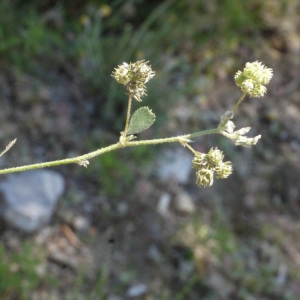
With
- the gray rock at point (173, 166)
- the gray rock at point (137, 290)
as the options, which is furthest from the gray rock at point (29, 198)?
the gray rock at point (173, 166)

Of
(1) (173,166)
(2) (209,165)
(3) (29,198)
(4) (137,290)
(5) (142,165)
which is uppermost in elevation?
(1) (173,166)

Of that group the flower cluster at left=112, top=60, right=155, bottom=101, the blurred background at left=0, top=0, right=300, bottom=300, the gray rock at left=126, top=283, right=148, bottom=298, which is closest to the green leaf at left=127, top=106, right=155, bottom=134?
the flower cluster at left=112, top=60, right=155, bottom=101

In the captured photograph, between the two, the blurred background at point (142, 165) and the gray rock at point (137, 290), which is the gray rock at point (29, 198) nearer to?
the blurred background at point (142, 165)

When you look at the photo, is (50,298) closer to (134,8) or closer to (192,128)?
(192,128)

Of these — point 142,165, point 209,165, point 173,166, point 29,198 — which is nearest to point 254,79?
point 209,165

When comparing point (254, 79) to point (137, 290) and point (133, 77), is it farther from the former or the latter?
point (137, 290)

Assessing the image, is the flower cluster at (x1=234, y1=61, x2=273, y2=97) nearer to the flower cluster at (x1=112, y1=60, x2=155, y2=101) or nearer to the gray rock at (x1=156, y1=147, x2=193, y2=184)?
the flower cluster at (x1=112, y1=60, x2=155, y2=101)

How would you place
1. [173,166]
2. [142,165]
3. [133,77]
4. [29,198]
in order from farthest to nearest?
[173,166] → [142,165] → [29,198] → [133,77]
